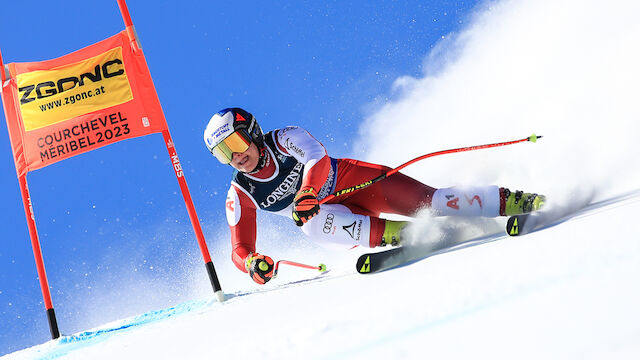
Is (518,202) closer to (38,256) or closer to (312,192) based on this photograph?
(312,192)

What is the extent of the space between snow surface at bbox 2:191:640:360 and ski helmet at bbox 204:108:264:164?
1.28 m

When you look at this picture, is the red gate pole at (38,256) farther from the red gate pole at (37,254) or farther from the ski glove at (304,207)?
the ski glove at (304,207)

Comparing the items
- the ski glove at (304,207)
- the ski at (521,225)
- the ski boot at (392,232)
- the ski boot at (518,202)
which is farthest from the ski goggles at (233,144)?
the ski at (521,225)

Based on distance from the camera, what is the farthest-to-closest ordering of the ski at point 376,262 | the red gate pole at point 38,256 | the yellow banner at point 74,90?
the yellow banner at point 74,90
the red gate pole at point 38,256
the ski at point 376,262

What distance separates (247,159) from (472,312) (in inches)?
111

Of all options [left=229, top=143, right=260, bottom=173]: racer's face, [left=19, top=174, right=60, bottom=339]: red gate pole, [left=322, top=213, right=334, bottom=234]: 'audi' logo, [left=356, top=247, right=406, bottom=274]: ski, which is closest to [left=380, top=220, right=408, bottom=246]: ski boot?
[left=322, top=213, right=334, bottom=234]: 'audi' logo

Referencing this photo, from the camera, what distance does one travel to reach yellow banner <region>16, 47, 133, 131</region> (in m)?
5.34

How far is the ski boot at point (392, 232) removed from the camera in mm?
4246

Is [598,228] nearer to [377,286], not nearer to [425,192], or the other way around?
[377,286]

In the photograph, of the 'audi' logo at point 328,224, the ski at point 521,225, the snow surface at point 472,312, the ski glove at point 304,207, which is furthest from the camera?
the 'audi' logo at point 328,224

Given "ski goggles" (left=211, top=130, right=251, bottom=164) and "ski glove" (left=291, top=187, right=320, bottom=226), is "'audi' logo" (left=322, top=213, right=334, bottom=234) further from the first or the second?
"ski goggles" (left=211, top=130, right=251, bottom=164)

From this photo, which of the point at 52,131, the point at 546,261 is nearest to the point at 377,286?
the point at 546,261

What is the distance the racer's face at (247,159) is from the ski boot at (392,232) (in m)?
1.08

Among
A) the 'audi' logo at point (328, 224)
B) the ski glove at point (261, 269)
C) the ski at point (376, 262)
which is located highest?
the 'audi' logo at point (328, 224)
